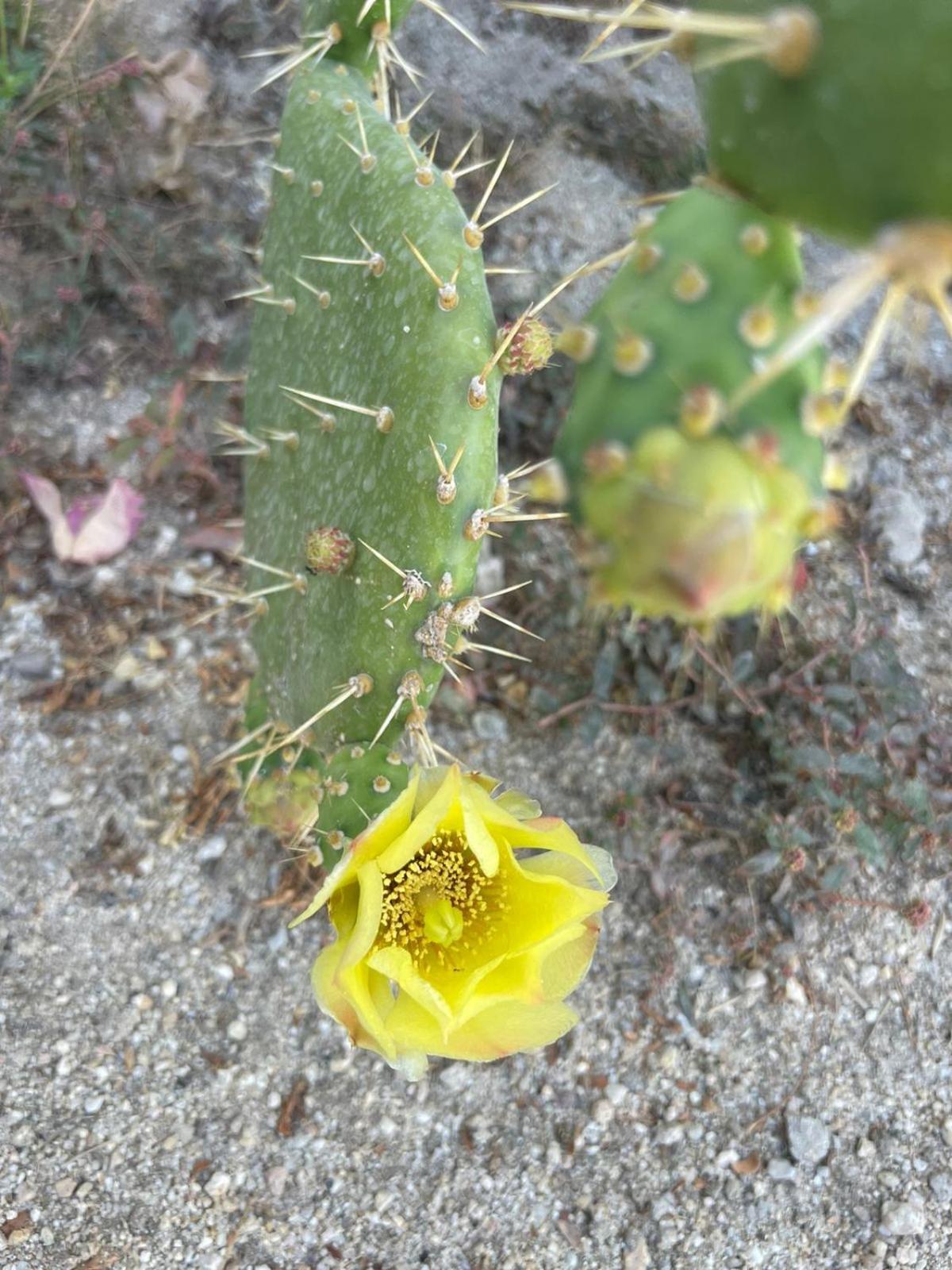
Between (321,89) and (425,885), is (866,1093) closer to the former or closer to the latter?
(425,885)

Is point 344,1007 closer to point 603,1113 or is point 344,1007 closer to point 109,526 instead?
point 603,1113

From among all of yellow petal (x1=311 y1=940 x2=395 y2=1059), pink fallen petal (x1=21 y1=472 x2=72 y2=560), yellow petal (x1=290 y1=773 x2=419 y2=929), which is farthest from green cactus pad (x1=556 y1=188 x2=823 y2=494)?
pink fallen petal (x1=21 y1=472 x2=72 y2=560)

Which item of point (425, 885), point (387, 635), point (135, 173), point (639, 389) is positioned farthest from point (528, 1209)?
point (135, 173)

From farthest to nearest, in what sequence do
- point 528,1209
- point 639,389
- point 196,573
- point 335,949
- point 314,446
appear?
point 196,573, point 528,1209, point 314,446, point 335,949, point 639,389

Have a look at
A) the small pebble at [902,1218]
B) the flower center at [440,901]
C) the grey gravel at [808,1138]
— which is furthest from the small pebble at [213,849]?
the small pebble at [902,1218]

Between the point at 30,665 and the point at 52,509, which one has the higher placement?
the point at 52,509

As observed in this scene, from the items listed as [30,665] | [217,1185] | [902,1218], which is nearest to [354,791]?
[217,1185]

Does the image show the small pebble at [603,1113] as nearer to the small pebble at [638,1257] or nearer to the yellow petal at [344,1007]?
the small pebble at [638,1257]
